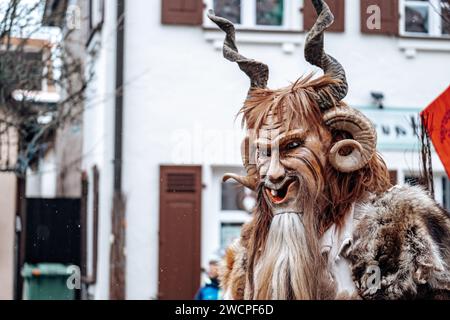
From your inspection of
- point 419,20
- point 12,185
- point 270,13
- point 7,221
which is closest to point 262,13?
point 270,13

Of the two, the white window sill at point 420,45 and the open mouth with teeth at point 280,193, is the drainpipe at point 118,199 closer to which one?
the white window sill at point 420,45

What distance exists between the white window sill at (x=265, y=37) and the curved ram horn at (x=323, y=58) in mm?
7037

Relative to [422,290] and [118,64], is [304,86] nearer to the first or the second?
[422,290]

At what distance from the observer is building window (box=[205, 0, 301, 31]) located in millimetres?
12109

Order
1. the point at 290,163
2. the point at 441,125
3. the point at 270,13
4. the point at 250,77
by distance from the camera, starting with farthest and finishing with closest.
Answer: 1. the point at 270,13
2. the point at 441,125
3. the point at 250,77
4. the point at 290,163

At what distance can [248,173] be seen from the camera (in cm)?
505

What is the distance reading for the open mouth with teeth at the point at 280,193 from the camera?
4.72m

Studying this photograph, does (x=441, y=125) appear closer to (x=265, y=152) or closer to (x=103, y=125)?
(x=265, y=152)

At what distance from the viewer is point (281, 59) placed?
35.8ft

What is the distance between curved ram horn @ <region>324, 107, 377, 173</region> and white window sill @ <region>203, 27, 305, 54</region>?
7.10m

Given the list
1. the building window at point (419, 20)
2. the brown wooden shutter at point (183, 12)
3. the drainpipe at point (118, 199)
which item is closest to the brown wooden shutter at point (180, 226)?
the drainpipe at point (118, 199)

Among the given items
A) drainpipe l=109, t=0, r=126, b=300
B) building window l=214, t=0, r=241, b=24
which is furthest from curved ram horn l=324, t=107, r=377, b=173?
drainpipe l=109, t=0, r=126, b=300

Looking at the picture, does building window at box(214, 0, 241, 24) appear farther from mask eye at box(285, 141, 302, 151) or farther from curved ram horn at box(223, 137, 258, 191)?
mask eye at box(285, 141, 302, 151)

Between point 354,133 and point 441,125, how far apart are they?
1.40 m
